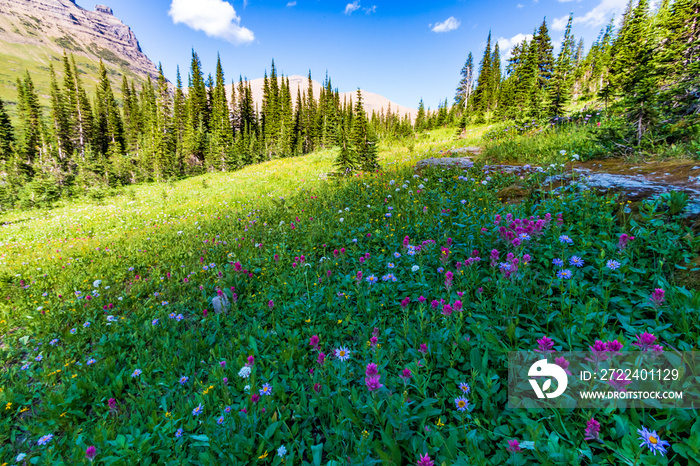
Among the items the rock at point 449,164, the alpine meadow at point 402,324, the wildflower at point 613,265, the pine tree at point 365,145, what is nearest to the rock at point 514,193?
the alpine meadow at point 402,324

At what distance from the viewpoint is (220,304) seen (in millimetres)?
4188

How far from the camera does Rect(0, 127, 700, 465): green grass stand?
1854 mm

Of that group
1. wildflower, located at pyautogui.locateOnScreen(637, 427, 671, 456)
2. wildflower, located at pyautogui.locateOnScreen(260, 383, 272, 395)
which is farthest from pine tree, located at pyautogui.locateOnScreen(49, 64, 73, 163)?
wildflower, located at pyautogui.locateOnScreen(637, 427, 671, 456)

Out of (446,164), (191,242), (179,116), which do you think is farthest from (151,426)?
(179,116)

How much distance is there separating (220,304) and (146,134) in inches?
2375

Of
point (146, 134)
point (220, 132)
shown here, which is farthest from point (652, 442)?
point (146, 134)

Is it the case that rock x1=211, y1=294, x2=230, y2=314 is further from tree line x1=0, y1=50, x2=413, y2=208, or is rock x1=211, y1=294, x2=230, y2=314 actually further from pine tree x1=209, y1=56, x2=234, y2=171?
pine tree x1=209, y1=56, x2=234, y2=171

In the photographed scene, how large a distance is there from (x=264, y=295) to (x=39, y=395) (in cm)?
265

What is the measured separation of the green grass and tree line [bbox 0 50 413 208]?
2223 centimetres

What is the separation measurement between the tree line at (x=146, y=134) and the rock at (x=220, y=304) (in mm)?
23487

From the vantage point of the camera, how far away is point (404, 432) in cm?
182

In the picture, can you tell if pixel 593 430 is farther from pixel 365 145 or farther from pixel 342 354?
pixel 365 145

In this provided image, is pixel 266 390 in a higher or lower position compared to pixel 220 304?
higher

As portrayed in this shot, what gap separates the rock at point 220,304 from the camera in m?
4.15
